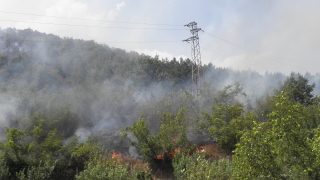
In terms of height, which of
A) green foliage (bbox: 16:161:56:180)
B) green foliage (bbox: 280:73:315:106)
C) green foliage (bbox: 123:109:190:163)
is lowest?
green foliage (bbox: 16:161:56:180)

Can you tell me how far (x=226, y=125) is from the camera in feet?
83.7

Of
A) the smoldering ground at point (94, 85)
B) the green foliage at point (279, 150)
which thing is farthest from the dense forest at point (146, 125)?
the smoldering ground at point (94, 85)

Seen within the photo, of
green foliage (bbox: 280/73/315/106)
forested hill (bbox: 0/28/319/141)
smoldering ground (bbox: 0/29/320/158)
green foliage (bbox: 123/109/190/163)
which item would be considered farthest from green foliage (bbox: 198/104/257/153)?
green foliage (bbox: 280/73/315/106)

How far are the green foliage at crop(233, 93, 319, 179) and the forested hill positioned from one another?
22820 mm

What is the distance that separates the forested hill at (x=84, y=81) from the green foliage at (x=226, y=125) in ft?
22.1

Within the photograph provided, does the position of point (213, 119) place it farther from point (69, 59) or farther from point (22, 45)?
point (22, 45)

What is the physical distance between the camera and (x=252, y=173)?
9992 millimetres

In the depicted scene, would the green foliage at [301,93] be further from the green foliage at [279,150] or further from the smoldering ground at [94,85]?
the green foliage at [279,150]

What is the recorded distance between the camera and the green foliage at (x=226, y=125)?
23750 mm

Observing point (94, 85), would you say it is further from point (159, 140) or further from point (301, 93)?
point (301, 93)

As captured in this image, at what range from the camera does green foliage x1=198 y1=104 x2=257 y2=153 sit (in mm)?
23750

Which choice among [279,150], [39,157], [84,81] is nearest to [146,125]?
[39,157]

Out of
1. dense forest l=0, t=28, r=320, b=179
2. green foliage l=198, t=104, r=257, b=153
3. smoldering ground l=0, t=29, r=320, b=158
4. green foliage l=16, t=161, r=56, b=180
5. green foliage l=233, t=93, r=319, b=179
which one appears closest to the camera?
green foliage l=233, t=93, r=319, b=179

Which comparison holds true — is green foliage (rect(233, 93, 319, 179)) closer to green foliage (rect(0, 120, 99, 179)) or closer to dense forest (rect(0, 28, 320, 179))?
dense forest (rect(0, 28, 320, 179))
